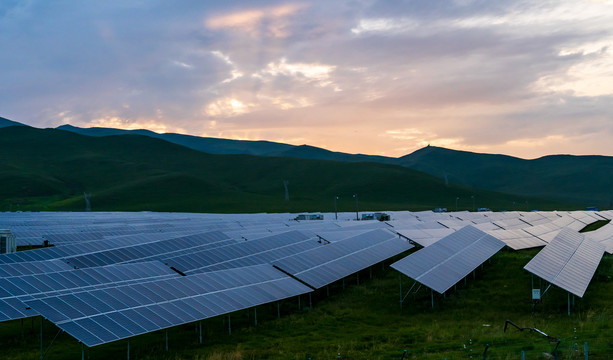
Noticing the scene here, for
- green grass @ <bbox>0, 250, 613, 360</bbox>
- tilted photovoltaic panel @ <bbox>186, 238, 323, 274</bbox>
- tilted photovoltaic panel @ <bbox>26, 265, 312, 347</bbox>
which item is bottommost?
green grass @ <bbox>0, 250, 613, 360</bbox>

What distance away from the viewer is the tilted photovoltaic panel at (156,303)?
74.5 ft

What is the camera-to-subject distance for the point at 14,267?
32906mm

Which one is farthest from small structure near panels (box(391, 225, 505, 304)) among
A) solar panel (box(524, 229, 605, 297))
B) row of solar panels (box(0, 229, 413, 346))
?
row of solar panels (box(0, 229, 413, 346))

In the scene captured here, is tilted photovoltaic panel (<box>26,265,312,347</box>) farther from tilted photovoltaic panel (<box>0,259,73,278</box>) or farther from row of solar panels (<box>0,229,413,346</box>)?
tilted photovoltaic panel (<box>0,259,73,278</box>)

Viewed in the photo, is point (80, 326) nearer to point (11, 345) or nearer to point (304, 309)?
point (11, 345)

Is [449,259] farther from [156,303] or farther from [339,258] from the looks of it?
[156,303]

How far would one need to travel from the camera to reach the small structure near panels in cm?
3250

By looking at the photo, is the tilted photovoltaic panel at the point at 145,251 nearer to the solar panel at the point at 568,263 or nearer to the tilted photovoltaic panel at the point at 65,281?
the tilted photovoltaic panel at the point at 65,281

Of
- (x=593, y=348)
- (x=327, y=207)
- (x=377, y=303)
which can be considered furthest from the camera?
(x=327, y=207)

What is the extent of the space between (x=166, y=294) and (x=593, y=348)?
17.5 m

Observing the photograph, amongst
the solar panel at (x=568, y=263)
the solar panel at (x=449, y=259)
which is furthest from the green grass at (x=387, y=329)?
the solar panel at (x=449, y=259)

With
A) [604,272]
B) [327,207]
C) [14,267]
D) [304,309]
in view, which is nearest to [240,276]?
[304,309]

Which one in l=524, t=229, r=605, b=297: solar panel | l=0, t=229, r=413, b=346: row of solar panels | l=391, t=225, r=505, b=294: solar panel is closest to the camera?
l=0, t=229, r=413, b=346: row of solar panels

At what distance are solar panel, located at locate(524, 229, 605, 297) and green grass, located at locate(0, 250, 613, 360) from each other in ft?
4.30
